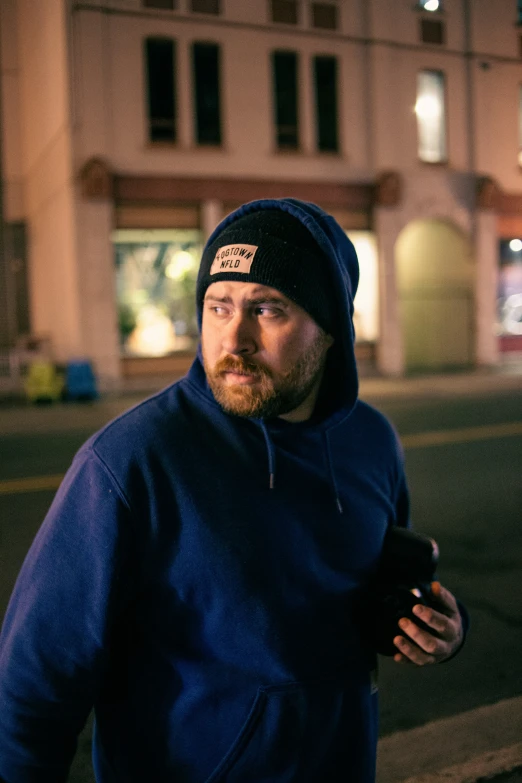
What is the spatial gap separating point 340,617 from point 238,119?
58.5 ft

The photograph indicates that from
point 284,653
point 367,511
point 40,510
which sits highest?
point 367,511

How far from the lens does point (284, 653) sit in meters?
1.54

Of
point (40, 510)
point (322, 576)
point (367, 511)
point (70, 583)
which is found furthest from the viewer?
point (40, 510)

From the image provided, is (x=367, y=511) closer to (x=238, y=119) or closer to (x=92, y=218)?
(x=92, y=218)

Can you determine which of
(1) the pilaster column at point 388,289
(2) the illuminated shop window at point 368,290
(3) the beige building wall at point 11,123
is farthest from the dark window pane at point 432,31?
(3) the beige building wall at point 11,123

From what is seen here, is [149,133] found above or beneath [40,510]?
above

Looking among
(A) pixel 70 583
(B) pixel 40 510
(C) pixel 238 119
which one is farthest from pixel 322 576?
(C) pixel 238 119

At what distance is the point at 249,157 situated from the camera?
18.2 meters

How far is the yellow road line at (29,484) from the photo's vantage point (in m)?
7.20

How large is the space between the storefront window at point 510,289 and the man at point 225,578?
21.5m

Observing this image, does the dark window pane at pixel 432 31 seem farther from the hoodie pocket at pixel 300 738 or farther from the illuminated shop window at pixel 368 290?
the hoodie pocket at pixel 300 738

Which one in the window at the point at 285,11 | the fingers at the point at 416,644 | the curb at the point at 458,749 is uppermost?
the window at the point at 285,11

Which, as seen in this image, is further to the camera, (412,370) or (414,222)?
(412,370)

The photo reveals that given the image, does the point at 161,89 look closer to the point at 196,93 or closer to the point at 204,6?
the point at 196,93
